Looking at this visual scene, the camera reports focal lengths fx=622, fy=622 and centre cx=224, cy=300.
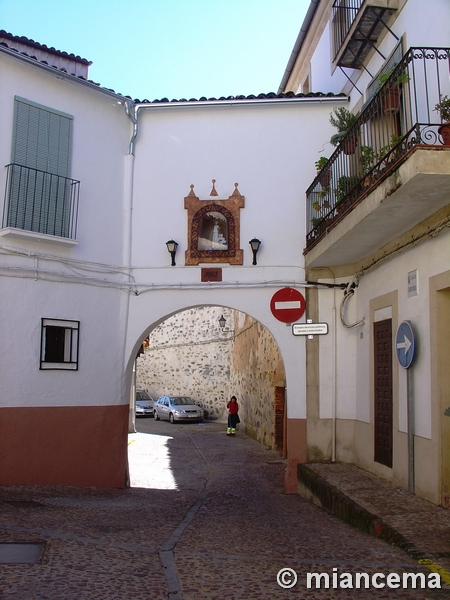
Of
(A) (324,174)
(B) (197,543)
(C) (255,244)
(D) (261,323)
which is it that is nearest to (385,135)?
(A) (324,174)

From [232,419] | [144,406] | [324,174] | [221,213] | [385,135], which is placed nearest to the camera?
[385,135]

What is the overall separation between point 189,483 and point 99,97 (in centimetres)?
717

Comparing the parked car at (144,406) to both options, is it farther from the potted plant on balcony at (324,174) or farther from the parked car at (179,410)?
the potted plant on balcony at (324,174)

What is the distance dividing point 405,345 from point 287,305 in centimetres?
310

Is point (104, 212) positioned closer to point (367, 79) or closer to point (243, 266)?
point (243, 266)

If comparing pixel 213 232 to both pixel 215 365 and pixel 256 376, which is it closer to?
pixel 256 376

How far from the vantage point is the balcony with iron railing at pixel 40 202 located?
9.27 m

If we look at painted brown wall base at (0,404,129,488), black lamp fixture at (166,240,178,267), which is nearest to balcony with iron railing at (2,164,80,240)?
black lamp fixture at (166,240,178,267)

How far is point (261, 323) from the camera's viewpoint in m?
10.4

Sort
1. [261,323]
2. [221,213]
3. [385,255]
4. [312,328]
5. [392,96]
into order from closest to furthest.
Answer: [392,96]
[385,255]
[312,328]
[261,323]
[221,213]

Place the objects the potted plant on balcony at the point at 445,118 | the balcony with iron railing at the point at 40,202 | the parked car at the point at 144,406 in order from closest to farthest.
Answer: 1. the potted plant on balcony at the point at 445,118
2. the balcony with iron railing at the point at 40,202
3. the parked car at the point at 144,406

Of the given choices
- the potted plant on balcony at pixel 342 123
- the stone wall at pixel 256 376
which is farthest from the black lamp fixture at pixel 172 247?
the stone wall at pixel 256 376

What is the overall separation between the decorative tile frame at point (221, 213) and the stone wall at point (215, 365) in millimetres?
7664

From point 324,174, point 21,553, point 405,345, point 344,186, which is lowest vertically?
point 21,553
